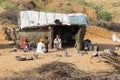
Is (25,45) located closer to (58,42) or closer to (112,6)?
(58,42)

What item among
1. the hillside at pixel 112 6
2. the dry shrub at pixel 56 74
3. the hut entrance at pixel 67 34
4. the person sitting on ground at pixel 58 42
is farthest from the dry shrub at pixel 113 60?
the hillside at pixel 112 6

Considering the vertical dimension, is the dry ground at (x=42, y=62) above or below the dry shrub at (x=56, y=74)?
below

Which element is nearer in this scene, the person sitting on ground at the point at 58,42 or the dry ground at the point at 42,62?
the dry ground at the point at 42,62

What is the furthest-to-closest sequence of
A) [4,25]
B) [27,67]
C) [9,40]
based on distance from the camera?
[4,25] → [9,40] → [27,67]

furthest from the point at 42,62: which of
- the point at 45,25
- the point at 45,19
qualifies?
the point at 45,19

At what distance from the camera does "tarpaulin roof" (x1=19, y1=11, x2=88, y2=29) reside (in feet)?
72.5

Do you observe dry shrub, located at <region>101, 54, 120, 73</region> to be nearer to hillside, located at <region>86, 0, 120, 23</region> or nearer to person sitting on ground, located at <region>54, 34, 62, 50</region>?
person sitting on ground, located at <region>54, 34, 62, 50</region>

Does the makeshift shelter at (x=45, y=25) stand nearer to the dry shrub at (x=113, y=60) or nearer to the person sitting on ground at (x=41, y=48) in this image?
the person sitting on ground at (x=41, y=48)

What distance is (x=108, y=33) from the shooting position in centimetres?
3020

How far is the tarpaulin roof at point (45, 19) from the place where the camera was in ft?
72.5

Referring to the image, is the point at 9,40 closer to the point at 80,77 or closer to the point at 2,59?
the point at 2,59

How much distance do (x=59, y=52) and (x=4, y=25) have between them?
864cm

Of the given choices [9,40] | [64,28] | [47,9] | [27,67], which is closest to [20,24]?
[64,28]

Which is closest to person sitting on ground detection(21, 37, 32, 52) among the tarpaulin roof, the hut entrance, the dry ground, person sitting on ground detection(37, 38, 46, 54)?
the dry ground
